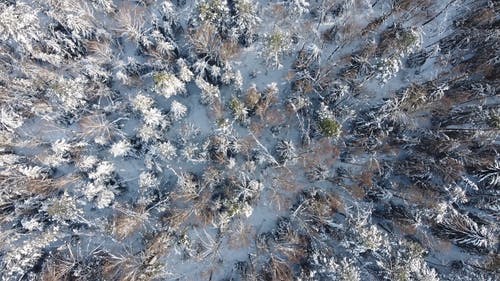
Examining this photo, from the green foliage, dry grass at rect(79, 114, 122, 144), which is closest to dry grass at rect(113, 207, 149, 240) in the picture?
dry grass at rect(79, 114, 122, 144)

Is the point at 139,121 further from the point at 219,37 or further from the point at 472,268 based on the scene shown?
the point at 472,268

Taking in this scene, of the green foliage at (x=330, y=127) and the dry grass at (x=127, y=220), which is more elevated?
the green foliage at (x=330, y=127)

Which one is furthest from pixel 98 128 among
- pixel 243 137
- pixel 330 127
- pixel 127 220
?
pixel 330 127

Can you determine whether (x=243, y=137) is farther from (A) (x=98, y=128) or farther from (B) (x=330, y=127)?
(A) (x=98, y=128)

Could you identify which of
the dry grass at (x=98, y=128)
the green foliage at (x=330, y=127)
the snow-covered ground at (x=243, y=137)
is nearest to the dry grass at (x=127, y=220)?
the snow-covered ground at (x=243, y=137)

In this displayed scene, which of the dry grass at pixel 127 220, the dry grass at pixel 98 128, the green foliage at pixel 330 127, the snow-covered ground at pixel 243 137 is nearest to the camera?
the green foliage at pixel 330 127

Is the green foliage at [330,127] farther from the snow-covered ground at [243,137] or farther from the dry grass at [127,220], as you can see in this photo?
the dry grass at [127,220]

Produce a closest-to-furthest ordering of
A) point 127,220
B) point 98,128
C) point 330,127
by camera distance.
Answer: point 330,127 < point 127,220 < point 98,128

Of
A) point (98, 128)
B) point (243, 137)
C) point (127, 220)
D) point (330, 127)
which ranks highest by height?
point (330, 127)

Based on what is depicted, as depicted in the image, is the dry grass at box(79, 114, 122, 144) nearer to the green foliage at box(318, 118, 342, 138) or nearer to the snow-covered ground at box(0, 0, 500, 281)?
the snow-covered ground at box(0, 0, 500, 281)

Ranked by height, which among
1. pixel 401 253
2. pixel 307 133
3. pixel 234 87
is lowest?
pixel 401 253

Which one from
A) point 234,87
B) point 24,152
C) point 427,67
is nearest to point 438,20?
point 427,67
